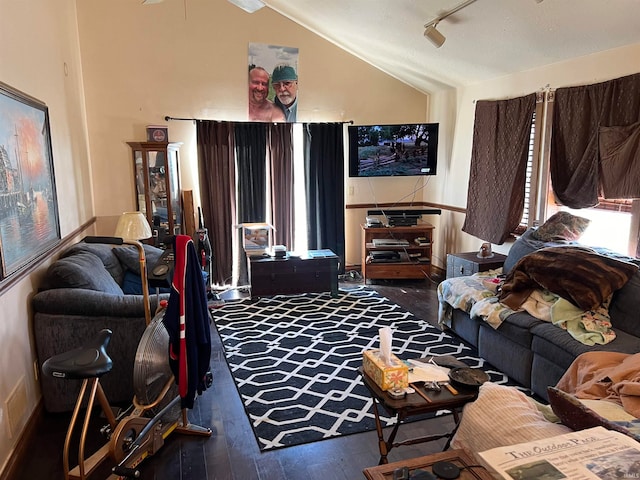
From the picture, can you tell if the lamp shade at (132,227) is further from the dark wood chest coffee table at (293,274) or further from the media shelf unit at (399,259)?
the media shelf unit at (399,259)

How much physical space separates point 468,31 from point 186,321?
10.5 feet

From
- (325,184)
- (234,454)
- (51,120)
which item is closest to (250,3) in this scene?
(51,120)

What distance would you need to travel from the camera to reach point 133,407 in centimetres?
228

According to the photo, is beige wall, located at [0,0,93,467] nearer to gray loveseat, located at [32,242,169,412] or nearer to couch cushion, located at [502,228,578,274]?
gray loveseat, located at [32,242,169,412]

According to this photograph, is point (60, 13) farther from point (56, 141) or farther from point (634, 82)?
point (634, 82)

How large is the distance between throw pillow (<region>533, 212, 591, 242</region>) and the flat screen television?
199 centimetres

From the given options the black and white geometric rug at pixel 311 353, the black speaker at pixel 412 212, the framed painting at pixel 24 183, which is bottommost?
the black and white geometric rug at pixel 311 353

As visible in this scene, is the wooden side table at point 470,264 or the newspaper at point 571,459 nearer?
the newspaper at point 571,459

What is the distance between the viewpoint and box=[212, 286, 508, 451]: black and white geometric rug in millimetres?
2613

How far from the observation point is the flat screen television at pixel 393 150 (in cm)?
534

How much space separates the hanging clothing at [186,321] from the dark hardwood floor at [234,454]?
0.97ft

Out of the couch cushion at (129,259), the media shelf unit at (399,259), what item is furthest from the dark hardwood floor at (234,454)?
the media shelf unit at (399,259)

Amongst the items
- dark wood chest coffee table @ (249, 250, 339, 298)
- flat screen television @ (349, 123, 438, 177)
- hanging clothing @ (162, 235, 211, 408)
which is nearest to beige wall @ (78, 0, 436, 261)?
flat screen television @ (349, 123, 438, 177)

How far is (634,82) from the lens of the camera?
3.11 m
